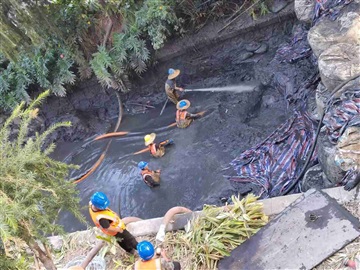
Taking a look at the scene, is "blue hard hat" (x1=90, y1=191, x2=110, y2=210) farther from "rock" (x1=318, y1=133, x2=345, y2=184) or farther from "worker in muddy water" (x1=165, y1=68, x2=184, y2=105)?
"worker in muddy water" (x1=165, y1=68, x2=184, y2=105)

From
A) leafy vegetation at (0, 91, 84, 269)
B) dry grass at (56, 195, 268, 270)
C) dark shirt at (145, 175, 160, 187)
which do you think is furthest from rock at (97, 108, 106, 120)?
Result: leafy vegetation at (0, 91, 84, 269)

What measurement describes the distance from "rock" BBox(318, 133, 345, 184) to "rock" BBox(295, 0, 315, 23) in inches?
141

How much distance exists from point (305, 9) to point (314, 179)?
4.26 metres

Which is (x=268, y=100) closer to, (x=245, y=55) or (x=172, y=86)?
(x=245, y=55)

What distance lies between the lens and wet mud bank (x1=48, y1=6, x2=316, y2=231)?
7254 mm

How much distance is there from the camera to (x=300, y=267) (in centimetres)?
391

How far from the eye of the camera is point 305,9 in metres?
8.03

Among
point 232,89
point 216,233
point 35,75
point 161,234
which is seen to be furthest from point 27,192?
point 35,75

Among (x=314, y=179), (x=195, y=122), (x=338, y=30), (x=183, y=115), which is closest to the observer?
(x=314, y=179)

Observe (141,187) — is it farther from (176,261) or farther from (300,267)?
(300,267)

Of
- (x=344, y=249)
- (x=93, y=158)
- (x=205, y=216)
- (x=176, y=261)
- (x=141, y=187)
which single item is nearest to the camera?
(x=344, y=249)

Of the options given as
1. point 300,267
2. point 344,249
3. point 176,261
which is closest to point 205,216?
point 176,261

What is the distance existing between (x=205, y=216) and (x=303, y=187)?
A: 197cm

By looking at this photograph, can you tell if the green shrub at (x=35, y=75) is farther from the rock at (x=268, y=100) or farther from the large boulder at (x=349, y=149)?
the large boulder at (x=349, y=149)
